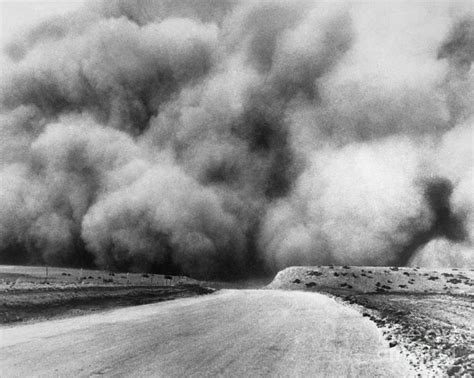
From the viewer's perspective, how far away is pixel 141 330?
18.3 metres

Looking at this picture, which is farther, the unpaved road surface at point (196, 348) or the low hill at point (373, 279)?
the low hill at point (373, 279)

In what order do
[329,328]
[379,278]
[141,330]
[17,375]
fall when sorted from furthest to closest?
1. [379,278]
2. [329,328]
3. [141,330]
4. [17,375]

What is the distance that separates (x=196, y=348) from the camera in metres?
14.4

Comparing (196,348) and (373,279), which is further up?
(373,279)

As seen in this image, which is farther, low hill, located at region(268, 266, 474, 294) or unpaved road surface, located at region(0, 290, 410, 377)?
low hill, located at region(268, 266, 474, 294)

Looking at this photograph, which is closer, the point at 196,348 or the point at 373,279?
the point at 196,348

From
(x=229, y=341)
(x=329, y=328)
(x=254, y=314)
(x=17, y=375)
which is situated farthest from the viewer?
(x=254, y=314)

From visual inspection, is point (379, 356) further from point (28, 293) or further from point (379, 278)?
point (379, 278)

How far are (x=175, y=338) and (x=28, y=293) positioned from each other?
1651cm

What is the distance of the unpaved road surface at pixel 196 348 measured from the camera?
450 inches

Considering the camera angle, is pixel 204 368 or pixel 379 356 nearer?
pixel 204 368

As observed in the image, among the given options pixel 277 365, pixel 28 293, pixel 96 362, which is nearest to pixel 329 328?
pixel 277 365

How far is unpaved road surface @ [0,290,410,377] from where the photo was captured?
37.5ft

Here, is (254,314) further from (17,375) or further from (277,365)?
(17,375)
